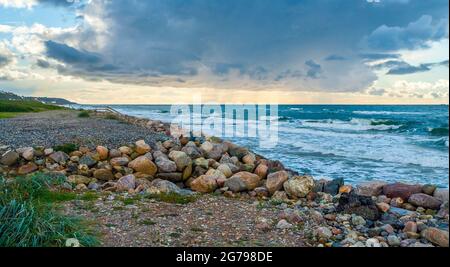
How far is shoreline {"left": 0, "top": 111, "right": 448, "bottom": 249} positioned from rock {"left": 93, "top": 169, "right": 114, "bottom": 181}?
0.02 meters

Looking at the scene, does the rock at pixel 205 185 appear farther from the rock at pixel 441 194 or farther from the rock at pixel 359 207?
the rock at pixel 441 194

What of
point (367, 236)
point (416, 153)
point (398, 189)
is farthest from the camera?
point (416, 153)

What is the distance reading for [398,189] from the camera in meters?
8.27

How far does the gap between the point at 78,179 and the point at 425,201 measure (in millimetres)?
7091

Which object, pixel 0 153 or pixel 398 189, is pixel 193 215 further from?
pixel 0 153

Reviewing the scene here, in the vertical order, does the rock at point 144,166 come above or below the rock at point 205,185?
above

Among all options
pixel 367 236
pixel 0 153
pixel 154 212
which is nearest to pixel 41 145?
pixel 0 153

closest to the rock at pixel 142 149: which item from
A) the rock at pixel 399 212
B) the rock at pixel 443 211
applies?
the rock at pixel 399 212

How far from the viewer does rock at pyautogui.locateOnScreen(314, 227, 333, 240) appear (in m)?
5.33

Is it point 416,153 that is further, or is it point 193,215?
point 416,153

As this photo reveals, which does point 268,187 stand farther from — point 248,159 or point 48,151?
point 48,151

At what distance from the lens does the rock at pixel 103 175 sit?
9.37 metres
